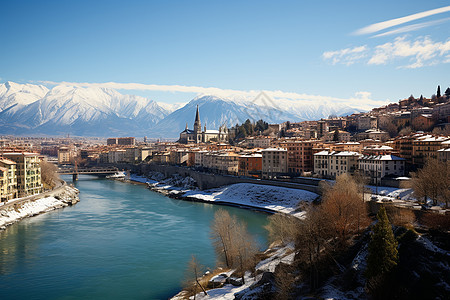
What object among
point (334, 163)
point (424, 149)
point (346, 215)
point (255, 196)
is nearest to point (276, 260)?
point (346, 215)

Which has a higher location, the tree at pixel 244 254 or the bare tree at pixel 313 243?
the bare tree at pixel 313 243

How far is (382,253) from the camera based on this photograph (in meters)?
11.7

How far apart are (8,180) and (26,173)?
2.59 m

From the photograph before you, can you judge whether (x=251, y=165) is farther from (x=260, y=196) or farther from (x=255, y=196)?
(x=260, y=196)

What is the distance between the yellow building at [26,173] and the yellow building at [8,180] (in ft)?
1.90

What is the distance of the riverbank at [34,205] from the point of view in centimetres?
2916

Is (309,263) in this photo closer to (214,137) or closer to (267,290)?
(267,290)

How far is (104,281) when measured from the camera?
17.4 m

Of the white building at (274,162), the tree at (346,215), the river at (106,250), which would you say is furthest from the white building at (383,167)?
the tree at (346,215)

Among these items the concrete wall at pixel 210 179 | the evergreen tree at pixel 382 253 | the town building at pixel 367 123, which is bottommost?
the concrete wall at pixel 210 179

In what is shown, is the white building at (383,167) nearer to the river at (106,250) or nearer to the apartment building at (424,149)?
the apartment building at (424,149)

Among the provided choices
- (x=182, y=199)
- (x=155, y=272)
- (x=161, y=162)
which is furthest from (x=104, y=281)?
(x=161, y=162)

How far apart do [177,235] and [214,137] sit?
85532 millimetres

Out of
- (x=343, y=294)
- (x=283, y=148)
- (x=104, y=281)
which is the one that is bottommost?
(x=104, y=281)
